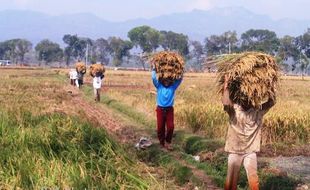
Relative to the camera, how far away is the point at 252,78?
6.54 m

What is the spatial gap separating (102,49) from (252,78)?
128587 millimetres

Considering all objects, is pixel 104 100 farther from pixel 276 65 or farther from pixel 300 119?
pixel 276 65

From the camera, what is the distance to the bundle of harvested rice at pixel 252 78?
6.53 metres

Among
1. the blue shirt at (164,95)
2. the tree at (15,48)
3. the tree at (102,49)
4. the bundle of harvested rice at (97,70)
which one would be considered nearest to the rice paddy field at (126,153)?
the blue shirt at (164,95)

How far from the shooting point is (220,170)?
29.3 ft

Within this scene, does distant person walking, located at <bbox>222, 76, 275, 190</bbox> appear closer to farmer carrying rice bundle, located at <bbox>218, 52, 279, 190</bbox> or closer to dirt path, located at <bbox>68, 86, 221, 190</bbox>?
farmer carrying rice bundle, located at <bbox>218, 52, 279, 190</bbox>

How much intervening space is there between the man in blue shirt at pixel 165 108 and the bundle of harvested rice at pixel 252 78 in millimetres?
3864

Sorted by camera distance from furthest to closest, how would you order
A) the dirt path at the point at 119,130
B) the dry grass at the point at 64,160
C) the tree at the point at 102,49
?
1. the tree at the point at 102,49
2. the dirt path at the point at 119,130
3. the dry grass at the point at 64,160

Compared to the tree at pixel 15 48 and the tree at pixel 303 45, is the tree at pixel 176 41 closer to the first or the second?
the tree at pixel 303 45

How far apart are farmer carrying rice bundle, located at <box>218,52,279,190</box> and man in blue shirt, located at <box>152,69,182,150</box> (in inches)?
154

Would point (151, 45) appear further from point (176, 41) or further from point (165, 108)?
point (165, 108)

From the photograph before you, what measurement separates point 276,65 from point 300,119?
5783 millimetres

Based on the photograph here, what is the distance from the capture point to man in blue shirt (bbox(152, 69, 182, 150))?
10555 millimetres

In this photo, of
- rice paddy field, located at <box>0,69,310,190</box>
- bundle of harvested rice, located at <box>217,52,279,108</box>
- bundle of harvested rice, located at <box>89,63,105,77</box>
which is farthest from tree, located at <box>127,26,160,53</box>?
bundle of harvested rice, located at <box>217,52,279,108</box>
